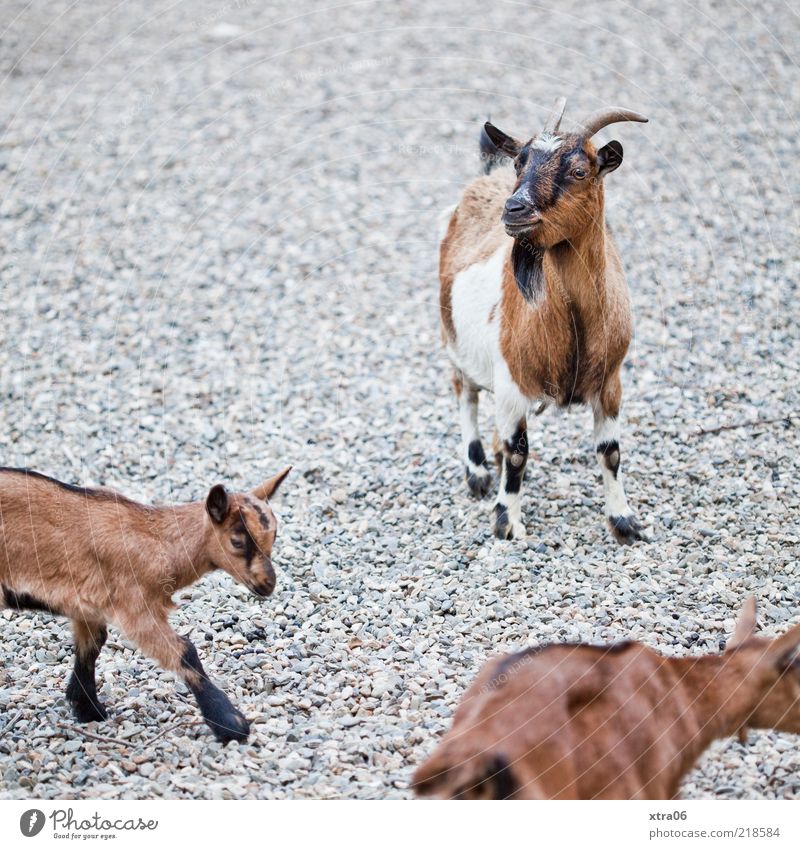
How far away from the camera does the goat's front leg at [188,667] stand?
4.59 meters

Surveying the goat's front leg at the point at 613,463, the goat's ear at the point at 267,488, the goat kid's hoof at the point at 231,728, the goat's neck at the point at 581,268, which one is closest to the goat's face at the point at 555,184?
the goat's neck at the point at 581,268

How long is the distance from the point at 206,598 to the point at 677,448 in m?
3.07

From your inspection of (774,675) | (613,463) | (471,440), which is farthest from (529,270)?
(774,675)

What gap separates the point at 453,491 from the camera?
→ 6930 millimetres

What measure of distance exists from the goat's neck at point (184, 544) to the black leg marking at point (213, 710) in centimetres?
28

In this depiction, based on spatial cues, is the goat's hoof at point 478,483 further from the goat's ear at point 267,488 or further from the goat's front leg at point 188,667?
the goat's front leg at point 188,667

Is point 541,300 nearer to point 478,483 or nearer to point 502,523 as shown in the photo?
point 502,523

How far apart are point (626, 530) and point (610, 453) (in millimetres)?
442

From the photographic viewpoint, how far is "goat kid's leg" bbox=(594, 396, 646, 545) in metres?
6.18

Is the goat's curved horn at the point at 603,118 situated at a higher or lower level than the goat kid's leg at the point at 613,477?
higher

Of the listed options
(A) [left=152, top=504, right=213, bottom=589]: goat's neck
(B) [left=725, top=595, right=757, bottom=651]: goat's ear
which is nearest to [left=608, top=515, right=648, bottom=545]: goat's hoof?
(B) [left=725, top=595, right=757, bottom=651]: goat's ear

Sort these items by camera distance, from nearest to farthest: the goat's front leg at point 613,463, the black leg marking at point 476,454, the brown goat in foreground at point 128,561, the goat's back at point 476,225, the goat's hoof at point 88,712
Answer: the brown goat in foreground at point 128,561 → the goat's hoof at point 88,712 → the goat's front leg at point 613,463 → the goat's back at point 476,225 → the black leg marking at point 476,454

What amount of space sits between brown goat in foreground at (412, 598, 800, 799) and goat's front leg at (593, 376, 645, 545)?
1835 mm

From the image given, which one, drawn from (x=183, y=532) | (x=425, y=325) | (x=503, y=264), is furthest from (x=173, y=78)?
(x=183, y=532)
